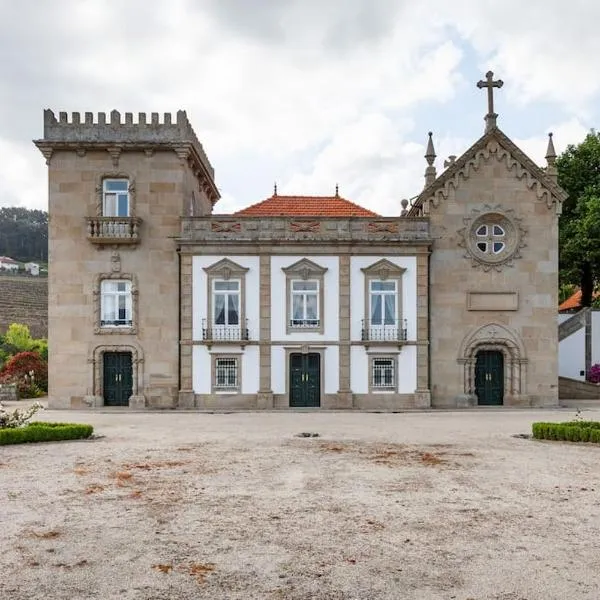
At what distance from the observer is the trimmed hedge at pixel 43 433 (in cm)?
1738

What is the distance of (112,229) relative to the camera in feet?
97.1

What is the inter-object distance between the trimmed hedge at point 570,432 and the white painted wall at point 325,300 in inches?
496

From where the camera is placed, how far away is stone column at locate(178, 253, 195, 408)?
96.6 feet

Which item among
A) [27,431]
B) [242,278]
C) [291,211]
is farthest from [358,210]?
[27,431]

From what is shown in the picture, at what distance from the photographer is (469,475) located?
1311 cm

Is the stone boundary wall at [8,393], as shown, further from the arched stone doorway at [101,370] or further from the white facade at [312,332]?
the white facade at [312,332]

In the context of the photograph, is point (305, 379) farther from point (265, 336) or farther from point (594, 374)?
point (594, 374)

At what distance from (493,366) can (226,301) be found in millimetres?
12597

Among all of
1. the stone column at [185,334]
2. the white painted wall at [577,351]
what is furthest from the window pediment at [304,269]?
the white painted wall at [577,351]

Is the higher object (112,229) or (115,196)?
(115,196)

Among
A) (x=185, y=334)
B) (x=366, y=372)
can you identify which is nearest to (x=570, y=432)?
(x=366, y=372)

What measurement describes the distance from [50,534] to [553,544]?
6.81 meters

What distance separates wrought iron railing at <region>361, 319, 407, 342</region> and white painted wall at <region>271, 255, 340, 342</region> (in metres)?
1.30

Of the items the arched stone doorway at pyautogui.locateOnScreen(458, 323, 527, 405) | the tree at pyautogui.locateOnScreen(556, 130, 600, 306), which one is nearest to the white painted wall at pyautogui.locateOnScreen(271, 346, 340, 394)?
the arched stone doorway at pyautogui.locateOnScreen(458, 323, 527, 405)
